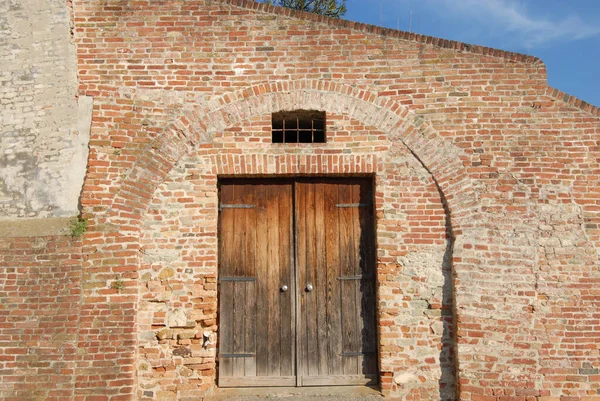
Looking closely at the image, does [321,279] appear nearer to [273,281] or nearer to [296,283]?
[296,283]

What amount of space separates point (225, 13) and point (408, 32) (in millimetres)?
2310

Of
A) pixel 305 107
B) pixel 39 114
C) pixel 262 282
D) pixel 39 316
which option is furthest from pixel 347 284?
pixel 39 114

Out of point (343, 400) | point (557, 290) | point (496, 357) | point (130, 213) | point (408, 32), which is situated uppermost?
point (408, 32)

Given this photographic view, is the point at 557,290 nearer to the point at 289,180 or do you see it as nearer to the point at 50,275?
the point at 289,180

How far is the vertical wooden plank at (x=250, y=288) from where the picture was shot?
19.7ft

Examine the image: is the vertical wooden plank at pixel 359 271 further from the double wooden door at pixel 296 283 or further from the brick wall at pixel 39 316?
the brick wall at pixel 39 316

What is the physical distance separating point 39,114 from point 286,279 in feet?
11.7

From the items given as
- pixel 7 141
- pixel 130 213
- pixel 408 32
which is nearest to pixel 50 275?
pixel 130 213

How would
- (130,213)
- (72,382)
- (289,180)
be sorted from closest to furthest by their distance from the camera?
1. (72,382)
2. (130,213)
3. (289,180)

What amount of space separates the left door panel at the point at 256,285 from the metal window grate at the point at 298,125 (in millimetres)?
658

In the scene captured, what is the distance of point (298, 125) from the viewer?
6363 millimetres

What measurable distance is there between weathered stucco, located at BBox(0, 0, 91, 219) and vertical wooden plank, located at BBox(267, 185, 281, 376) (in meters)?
2.26

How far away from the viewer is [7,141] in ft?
20.0

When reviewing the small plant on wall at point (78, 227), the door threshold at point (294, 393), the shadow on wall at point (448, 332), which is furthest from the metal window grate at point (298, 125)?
the door threshold at point (294, 393)
